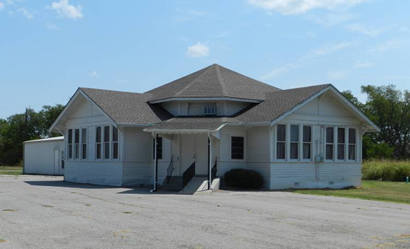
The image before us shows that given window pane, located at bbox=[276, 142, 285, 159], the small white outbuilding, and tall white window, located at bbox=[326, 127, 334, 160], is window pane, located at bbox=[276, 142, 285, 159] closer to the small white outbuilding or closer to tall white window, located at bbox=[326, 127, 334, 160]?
tall white window, located at bbox=[326, 127, 334, 160]

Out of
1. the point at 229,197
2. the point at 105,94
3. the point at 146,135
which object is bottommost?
the point at 229,197

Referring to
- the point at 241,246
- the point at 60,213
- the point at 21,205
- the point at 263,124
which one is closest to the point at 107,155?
the point at 263,124

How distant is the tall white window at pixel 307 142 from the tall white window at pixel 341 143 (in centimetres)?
200

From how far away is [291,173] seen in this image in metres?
24.9

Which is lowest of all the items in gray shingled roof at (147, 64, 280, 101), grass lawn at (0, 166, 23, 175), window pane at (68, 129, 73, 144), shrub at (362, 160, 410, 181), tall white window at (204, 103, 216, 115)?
grass lawn at (0, 166, 23, 175)

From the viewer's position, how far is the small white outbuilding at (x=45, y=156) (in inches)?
1596

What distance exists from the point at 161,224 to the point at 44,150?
33.1m

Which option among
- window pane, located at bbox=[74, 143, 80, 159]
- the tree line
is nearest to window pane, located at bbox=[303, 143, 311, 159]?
window pane, located at bbox=[74, 143, 80, 159]

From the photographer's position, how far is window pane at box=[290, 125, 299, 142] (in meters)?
25.1

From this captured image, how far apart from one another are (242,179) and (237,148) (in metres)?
1.86

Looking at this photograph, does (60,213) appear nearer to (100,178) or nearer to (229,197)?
(229,197)

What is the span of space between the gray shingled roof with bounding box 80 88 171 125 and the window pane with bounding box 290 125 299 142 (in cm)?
630

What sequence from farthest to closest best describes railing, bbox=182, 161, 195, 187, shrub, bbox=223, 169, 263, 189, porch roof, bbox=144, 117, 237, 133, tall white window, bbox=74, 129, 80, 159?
1. tall white window, bbox=74, 129, 80, 159
2. railing, bbox=182, 161, 195, 187
3. shrub, bbox=223, 169, 263, 189
4. porch roof, bbox=144, 117, 237, 133

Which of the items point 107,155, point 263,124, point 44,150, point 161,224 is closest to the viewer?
point 161,224
